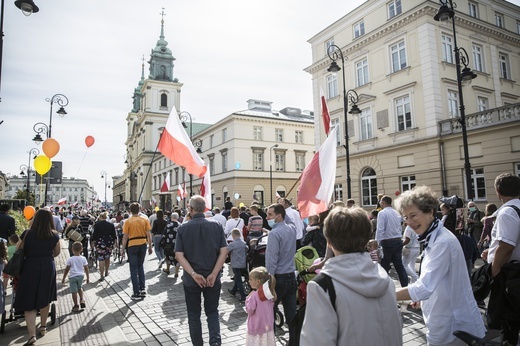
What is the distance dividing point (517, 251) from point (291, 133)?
142 ft

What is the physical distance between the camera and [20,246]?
5.21 m

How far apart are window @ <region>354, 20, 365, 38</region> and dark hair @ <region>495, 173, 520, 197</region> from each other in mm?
24486

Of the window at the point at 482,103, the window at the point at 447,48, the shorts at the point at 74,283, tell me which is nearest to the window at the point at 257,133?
the window at the point at 447,48

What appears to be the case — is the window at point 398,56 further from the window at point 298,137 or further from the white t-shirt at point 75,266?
the window at point 298,137

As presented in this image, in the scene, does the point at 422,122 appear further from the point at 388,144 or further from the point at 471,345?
the point at 471,345

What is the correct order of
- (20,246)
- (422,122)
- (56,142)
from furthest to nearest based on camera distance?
(422,122), (56,142), (20,246)

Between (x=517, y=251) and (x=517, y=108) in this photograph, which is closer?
(x=517, y=251)

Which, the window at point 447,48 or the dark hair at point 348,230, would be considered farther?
the window at point 447,48

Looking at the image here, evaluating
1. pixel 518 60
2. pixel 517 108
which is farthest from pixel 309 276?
pixel 518 60

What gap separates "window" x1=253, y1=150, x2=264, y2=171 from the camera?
4364cm

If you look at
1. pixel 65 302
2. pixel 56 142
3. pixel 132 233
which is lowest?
pixel 65 302

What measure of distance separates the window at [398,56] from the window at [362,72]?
227cm

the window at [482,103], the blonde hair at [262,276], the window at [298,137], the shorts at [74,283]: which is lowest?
the shorts at [74,283]

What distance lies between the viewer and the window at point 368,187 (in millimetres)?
23766
